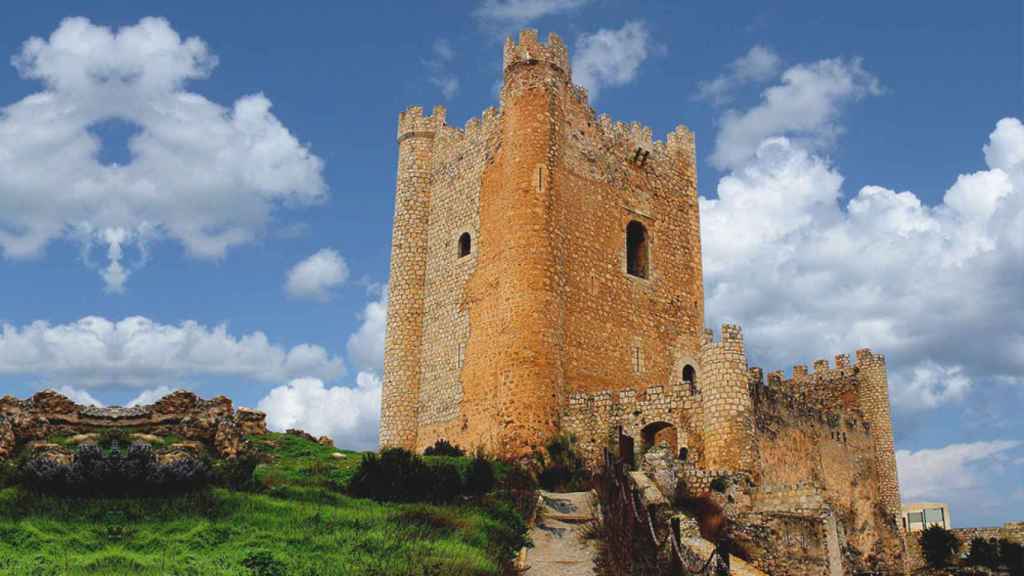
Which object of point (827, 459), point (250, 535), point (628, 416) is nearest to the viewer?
point (250, 535)

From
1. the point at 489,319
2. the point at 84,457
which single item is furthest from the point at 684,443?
the point at 84,457

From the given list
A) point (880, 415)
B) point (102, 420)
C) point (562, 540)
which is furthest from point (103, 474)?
point (880, 415)

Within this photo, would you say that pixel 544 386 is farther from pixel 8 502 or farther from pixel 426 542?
pixel 8 502

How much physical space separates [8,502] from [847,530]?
22126 mm

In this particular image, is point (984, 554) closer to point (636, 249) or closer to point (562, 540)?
point (636, 249)

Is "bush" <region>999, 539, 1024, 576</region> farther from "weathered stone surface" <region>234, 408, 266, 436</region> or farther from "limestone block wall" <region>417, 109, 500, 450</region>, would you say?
"weathered stone surface" <region>234, 408, 266, 436</region>

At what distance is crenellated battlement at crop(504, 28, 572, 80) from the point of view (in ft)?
82.9

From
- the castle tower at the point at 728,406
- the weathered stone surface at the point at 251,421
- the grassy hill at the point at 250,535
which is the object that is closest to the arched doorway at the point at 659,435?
the castle tower at the point at 728,406

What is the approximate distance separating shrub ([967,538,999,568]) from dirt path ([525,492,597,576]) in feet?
62.1

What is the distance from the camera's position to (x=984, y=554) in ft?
103

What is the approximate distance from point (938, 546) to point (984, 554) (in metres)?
1.53

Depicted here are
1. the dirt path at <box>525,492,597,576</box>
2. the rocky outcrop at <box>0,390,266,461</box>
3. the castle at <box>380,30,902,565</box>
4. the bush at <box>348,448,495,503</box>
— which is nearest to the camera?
the rocky outcrop at <box>0,390,266,461</box>

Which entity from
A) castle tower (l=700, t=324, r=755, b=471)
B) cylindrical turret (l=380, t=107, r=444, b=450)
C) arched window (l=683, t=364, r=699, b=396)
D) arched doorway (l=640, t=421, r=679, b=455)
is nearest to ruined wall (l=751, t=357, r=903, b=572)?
castle tower (l=700, t=324, r=755, b=471)

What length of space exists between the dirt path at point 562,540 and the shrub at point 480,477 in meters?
1.16
